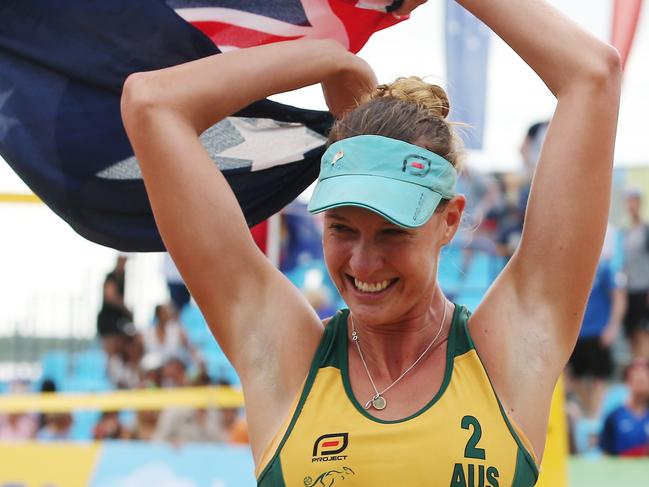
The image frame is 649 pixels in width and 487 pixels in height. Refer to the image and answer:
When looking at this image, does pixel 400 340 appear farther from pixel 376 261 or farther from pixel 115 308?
pixel 115 308

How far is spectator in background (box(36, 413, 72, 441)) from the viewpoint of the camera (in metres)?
9.15

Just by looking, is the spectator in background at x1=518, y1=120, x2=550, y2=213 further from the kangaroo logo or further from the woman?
the kangaroo logo

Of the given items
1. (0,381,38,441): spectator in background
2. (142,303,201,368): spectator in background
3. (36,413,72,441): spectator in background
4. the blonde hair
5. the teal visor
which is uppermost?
the blonde hair

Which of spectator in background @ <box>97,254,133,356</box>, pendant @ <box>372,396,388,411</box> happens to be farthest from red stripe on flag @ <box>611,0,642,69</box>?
spectator in background @ <box>97,254,133,356</box>

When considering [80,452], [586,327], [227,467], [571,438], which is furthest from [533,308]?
[586,327]

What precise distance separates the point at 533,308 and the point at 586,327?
5.95 metres

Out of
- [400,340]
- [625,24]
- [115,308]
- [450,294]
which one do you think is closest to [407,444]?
[400,340]

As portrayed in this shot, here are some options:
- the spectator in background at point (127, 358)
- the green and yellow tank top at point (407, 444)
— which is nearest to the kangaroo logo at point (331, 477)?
the green and yellow tank top at point (407, 444)

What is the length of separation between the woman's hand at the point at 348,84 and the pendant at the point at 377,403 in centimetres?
71

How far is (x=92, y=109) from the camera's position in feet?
8.78

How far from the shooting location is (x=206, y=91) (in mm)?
2238

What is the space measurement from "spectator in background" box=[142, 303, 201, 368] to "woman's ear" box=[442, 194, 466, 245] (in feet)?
26.4

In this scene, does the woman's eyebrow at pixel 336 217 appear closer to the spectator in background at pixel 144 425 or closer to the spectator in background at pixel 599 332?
the spectator in background at pixel 599 332

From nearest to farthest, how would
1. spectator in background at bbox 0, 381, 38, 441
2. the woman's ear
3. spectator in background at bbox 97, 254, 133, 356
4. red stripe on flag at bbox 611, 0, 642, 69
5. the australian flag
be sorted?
the woman's ear
the australian flag
red stripe on flag at bbox 611, 0, 642, 69
spectator in background at bbox 0, 381, 38, 441
spectator in background at bbox 97, 254, 133, 356
